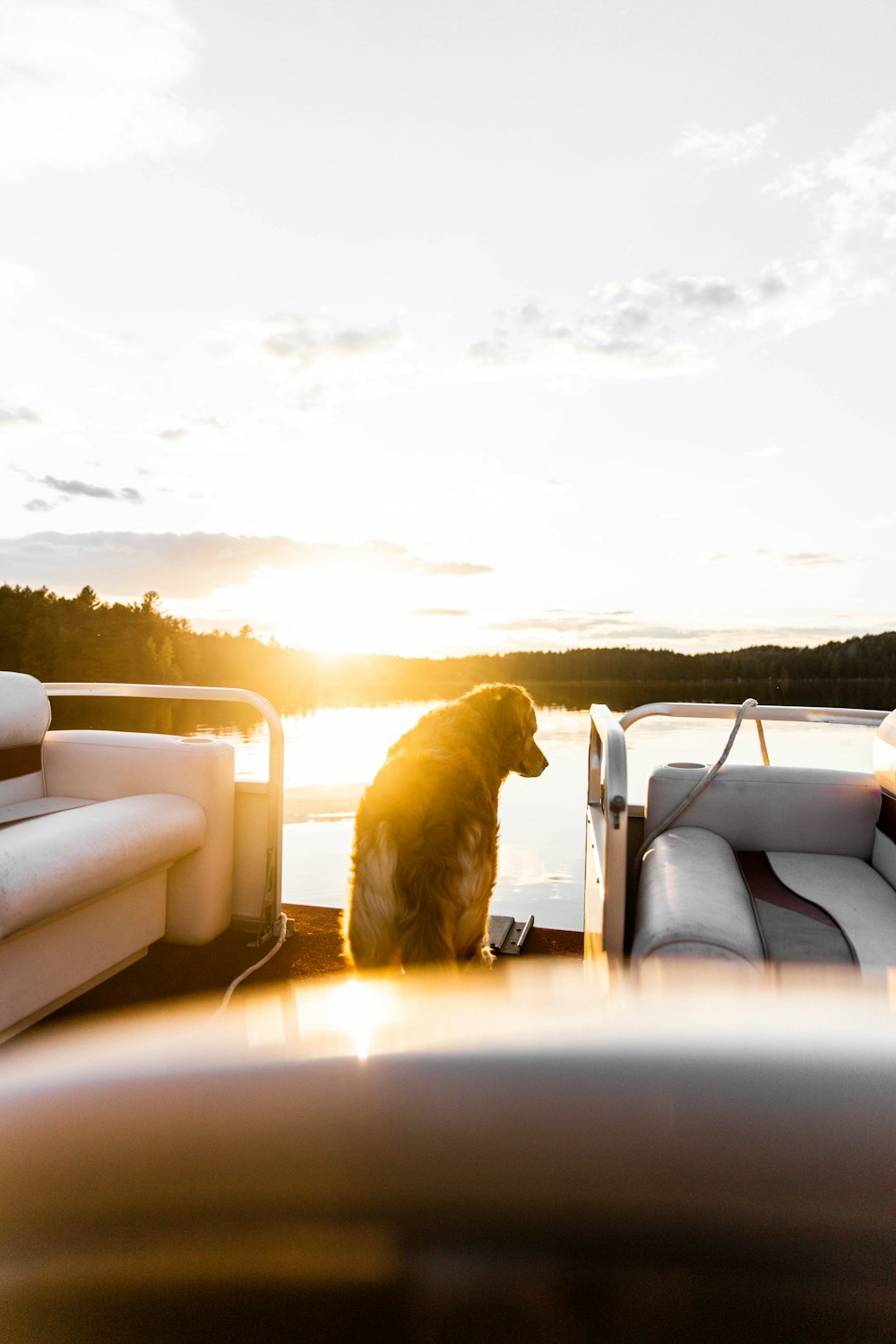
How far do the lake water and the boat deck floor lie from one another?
0.59m

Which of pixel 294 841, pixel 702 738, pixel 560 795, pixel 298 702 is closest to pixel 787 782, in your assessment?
pixel 294 841

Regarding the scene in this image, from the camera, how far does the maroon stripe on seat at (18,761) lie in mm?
3533

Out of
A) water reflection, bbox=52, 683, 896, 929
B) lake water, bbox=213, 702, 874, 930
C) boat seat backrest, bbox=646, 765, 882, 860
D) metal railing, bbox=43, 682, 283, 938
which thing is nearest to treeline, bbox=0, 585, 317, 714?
water reflection, bbox=52, 683, 896, 929

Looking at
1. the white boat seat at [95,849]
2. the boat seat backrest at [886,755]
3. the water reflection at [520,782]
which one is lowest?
the water reflection at [520,782]

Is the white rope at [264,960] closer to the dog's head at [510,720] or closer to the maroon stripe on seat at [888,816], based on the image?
the dog's head at [510,720]

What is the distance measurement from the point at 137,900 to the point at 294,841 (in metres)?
3.74

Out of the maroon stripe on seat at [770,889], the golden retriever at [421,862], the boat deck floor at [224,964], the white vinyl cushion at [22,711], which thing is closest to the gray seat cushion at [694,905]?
the maroon stripe on seat at [770,889]

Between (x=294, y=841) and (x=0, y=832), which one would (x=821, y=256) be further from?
(x=0, y=832)

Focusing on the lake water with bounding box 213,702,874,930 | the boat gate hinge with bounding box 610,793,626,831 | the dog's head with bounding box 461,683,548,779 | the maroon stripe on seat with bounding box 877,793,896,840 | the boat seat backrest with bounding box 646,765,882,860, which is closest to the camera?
the boat gate hinge with bounding box 610,793,626,831

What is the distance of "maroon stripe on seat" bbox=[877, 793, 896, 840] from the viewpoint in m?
2.62

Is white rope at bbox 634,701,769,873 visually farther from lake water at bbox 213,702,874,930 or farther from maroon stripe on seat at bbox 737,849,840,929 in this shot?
lake water at bbox 213,702,874,930

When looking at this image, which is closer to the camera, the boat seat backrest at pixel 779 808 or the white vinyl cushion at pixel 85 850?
the white vinyl cushion at pixel 85 850

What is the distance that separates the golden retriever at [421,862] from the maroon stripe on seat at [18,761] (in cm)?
202

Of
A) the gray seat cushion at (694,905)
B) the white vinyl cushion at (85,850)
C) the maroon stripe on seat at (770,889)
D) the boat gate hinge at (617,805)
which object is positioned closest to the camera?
the gray seat cushion at (694,905)
